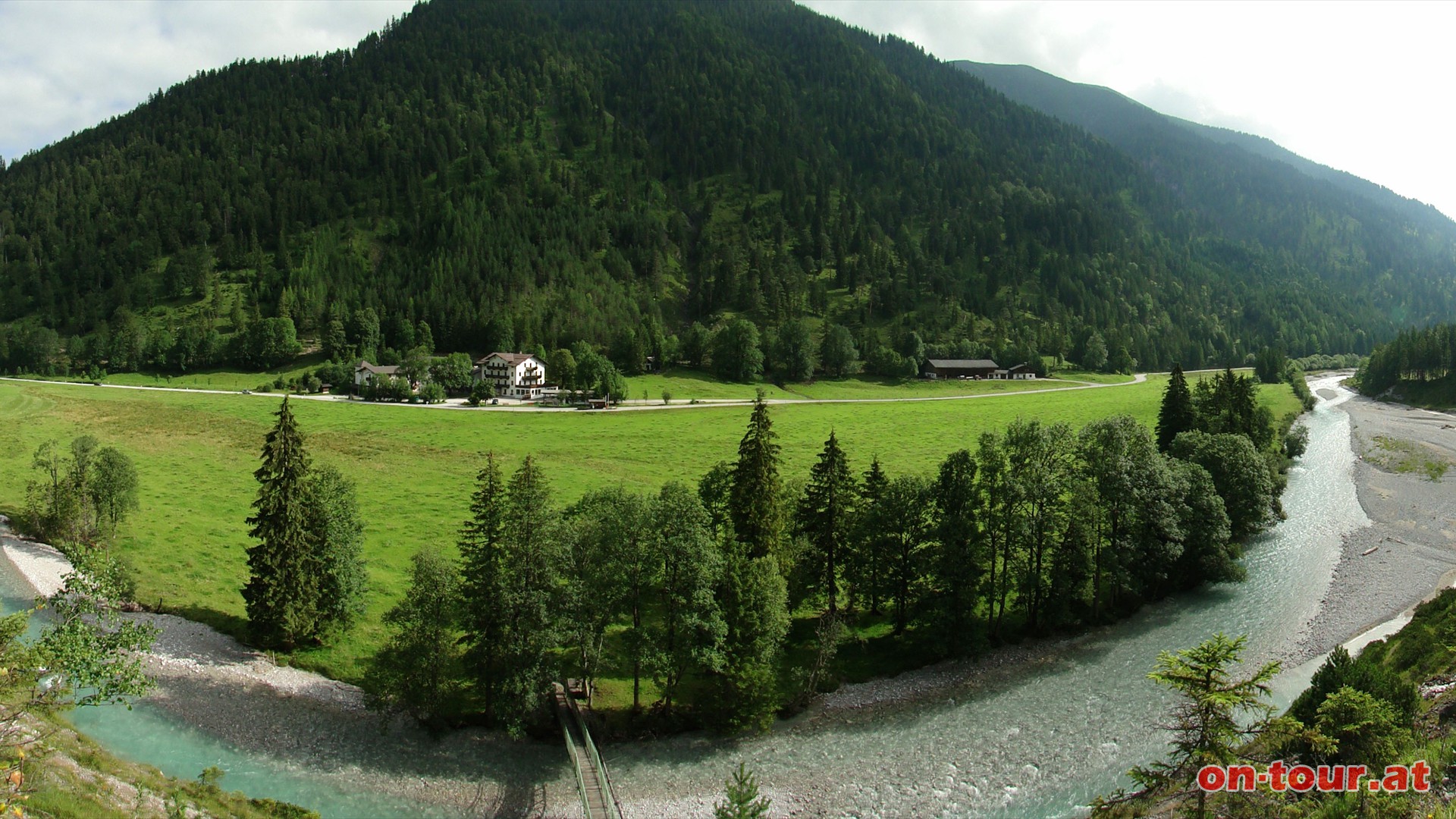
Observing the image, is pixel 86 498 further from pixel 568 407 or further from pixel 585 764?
pixel 568 407

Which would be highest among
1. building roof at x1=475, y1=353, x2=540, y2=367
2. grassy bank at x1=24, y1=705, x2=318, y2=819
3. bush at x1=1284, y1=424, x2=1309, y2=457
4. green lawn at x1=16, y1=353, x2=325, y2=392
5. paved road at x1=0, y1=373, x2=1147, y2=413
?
building roof at x1=475, y1=353, x2=540, y2=367

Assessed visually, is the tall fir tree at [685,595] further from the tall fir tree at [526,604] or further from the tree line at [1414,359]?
the tree line at [1414,359]

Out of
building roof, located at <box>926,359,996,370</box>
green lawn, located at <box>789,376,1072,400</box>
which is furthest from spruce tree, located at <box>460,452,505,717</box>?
building roof, located at <box>926,359,996,370</box>

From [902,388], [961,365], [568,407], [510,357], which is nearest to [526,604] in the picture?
[568,407]

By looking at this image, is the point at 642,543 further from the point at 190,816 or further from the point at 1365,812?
the point at 1365,812

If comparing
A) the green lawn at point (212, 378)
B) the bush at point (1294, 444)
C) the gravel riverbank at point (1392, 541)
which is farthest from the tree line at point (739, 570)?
the green lawn at point (212, 378)

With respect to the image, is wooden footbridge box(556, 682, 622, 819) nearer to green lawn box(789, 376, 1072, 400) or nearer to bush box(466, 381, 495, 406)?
bush box(466, 381, 495, 406)
